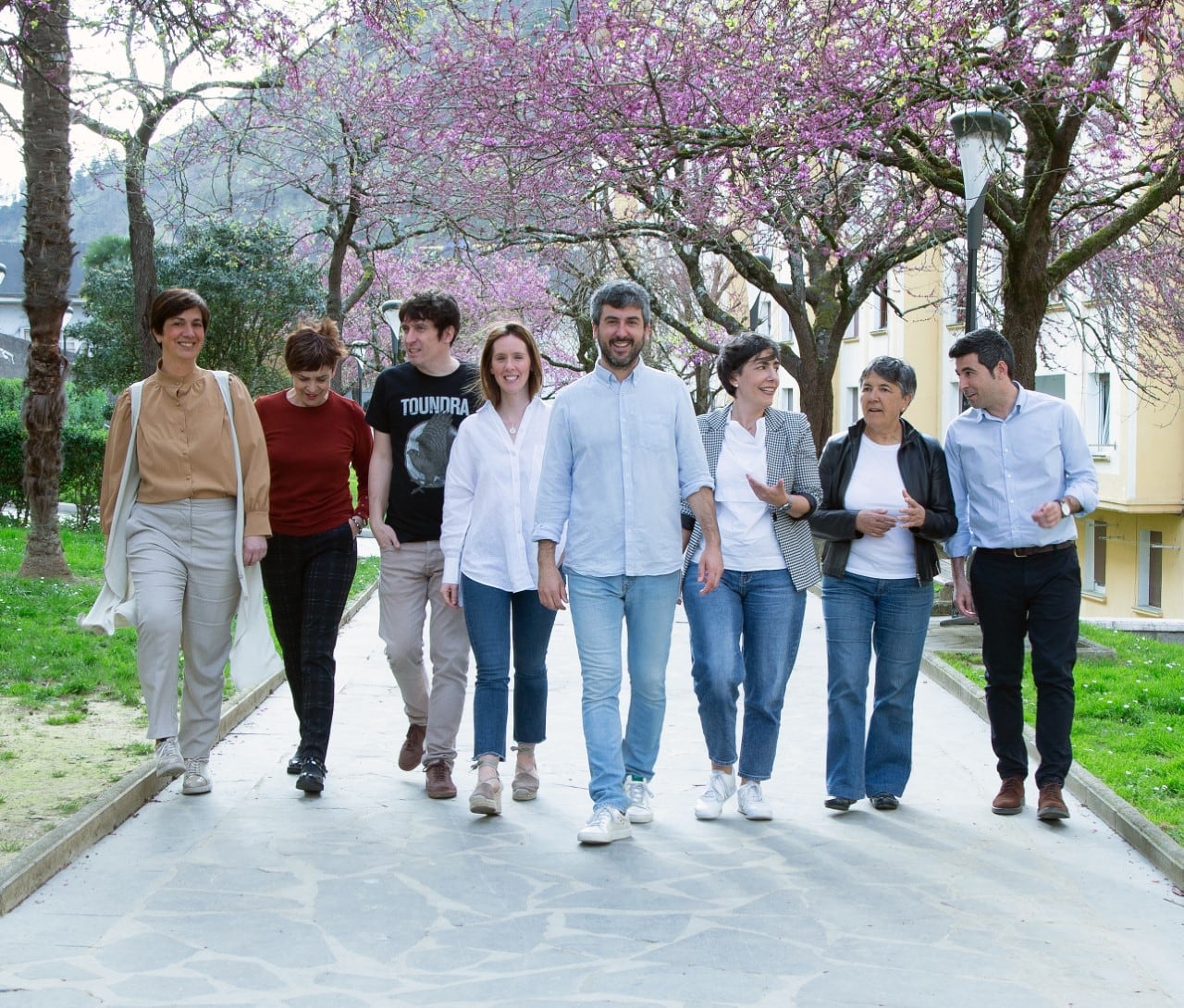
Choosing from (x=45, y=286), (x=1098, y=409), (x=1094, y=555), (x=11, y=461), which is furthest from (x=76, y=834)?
(x=1094, y=555)

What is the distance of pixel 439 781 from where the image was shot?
269 inches

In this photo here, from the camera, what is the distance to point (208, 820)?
639cm

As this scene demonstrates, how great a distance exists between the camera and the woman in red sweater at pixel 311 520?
6.97 metres

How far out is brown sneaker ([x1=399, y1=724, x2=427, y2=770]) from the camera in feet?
23.9

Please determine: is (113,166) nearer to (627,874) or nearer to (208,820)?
(208,820)

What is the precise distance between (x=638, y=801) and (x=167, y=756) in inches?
82.0

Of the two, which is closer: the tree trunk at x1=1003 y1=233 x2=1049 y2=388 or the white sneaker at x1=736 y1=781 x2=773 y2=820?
the white sneaker at x1=736 y1=781 x2=773 y2=820

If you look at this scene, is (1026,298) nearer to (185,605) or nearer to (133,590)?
(185,605)

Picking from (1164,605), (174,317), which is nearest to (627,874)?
(174,317)

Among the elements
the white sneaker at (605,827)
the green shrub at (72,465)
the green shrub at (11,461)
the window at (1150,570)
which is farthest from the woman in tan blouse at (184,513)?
the window at (1150,570)

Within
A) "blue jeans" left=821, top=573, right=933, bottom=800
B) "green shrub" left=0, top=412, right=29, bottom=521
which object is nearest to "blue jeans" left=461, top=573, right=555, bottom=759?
"blue jeans" left=821, top=573, right=933, bottom=800

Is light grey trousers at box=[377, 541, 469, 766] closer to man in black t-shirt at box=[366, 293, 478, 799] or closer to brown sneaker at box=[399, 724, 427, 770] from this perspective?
man in black t-shirt at box=[366, 293, 478, 799]

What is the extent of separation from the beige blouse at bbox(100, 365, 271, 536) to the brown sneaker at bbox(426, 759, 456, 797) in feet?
4.16

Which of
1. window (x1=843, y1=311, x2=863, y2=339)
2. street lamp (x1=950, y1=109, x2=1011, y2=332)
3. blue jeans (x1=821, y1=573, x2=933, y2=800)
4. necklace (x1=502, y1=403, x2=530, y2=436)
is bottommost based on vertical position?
blue jeans (x1=821, y1=573, x2=933, y2=800)
